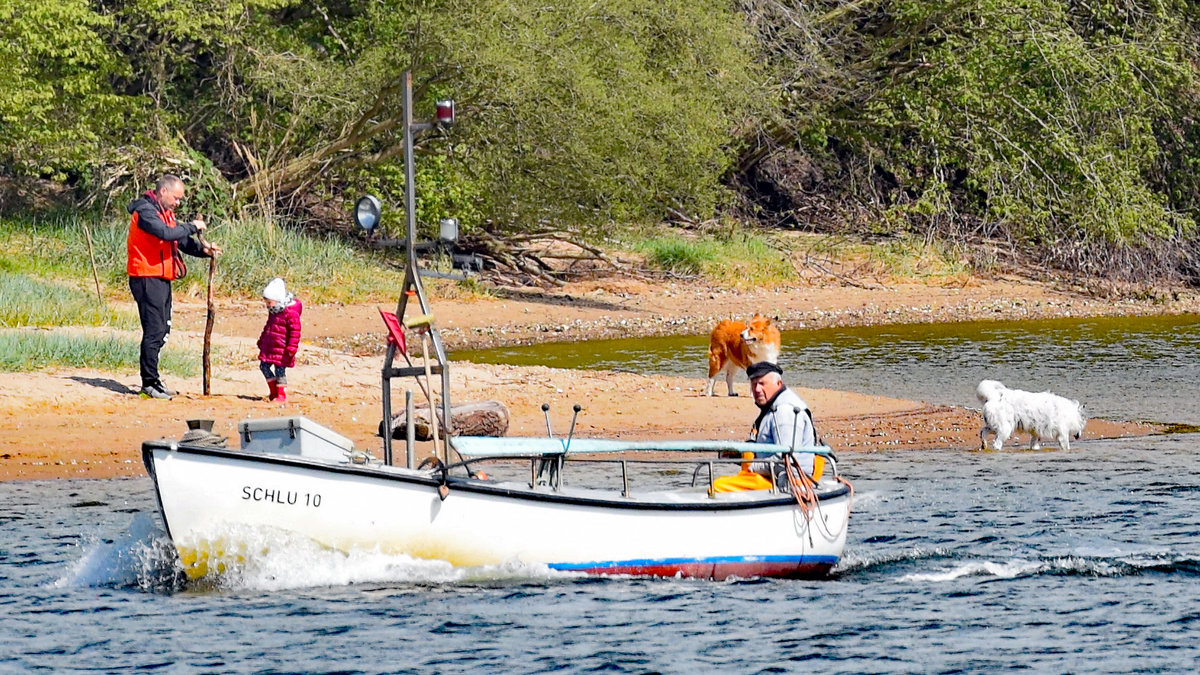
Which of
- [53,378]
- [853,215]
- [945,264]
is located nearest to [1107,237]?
[945,264]

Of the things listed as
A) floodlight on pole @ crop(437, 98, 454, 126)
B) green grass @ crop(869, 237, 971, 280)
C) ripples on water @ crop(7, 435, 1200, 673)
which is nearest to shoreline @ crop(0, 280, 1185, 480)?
ripples on water @ crop(7, 435, 1200, 673)

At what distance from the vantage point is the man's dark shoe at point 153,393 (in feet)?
55.0

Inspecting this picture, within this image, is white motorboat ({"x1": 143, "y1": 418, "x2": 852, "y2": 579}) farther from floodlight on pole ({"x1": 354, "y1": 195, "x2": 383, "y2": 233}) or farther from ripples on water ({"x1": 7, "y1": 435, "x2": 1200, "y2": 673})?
floodlight on pole ({"x1": 354, "y1": 195, "x2": 383, "y2": 233})

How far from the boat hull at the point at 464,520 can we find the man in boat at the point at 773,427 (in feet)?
0.93

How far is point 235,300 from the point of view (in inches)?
1048

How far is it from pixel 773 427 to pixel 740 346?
743 centimetres

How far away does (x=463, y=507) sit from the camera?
33.3 ft

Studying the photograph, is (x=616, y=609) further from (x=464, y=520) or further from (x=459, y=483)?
(x=459, y=483)

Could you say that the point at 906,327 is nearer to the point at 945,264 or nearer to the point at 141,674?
the point at 945,264

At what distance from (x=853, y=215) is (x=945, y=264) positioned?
3.50 m

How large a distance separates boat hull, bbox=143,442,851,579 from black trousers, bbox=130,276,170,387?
6610 mm

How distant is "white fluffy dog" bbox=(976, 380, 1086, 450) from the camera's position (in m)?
16.4

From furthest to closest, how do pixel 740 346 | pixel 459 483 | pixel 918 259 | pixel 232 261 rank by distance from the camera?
pixel 918 259 < pixel 232 261 < pixel 740 346 < pixel 459 483

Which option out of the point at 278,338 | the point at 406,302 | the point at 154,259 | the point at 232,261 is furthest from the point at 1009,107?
the point at 406,302
